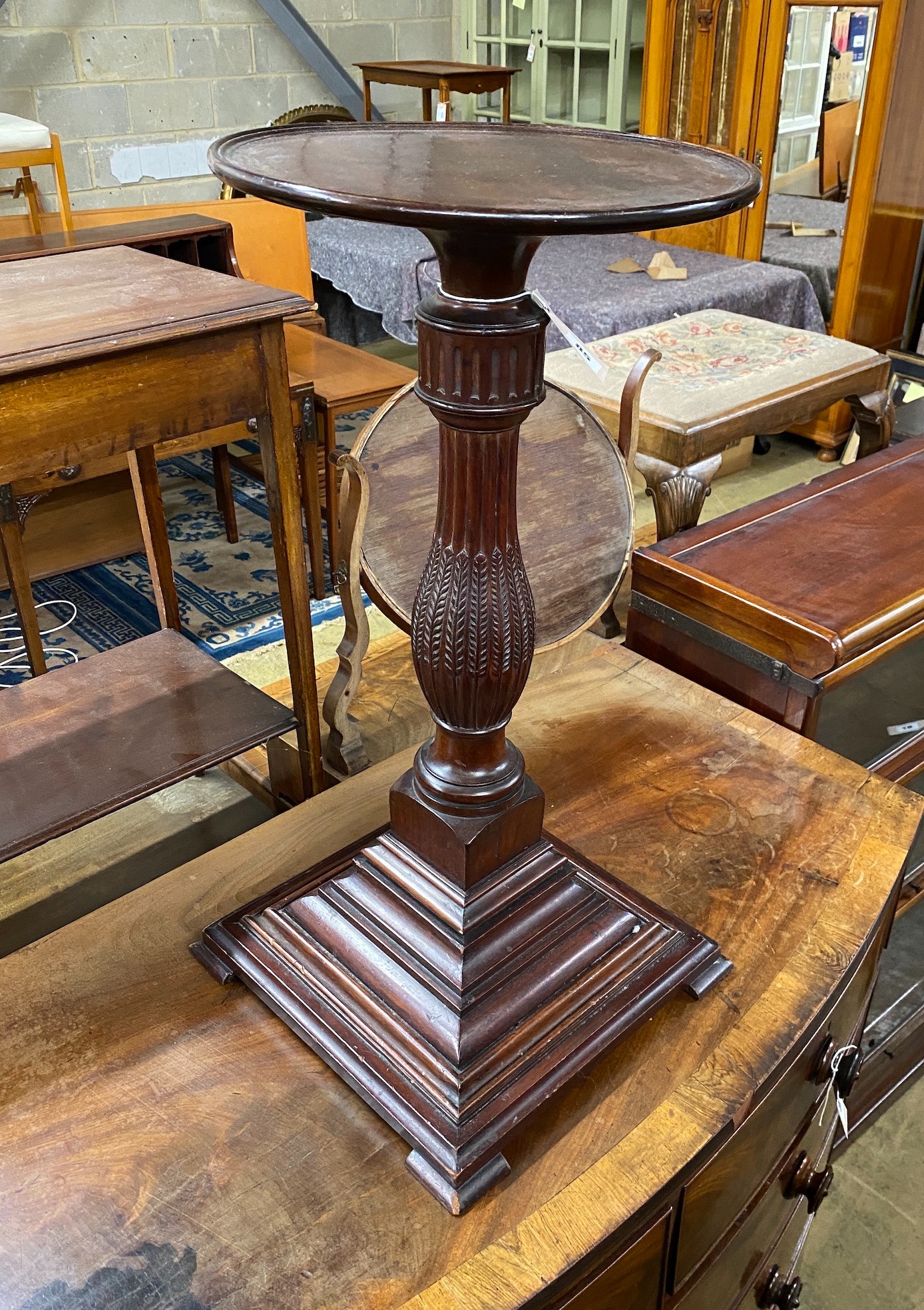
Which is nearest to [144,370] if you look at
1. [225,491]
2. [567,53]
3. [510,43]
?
[225,491]

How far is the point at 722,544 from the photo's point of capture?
1466 mm

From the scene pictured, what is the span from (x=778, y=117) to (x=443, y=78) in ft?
4.51

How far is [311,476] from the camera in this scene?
2543 millimetres

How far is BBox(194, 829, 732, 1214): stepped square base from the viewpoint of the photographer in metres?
0.77

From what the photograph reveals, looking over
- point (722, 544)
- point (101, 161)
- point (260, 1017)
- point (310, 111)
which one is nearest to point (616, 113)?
point (310, 111)

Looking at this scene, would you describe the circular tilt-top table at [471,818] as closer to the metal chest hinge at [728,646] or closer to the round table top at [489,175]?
the round table top at [489,175]

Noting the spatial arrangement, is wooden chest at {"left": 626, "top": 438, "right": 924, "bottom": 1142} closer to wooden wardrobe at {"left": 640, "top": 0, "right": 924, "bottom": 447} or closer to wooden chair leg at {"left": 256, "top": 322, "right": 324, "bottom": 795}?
wooden chair leg at {"left": 256, "top": 322, "right": 324, "bottom": 795}

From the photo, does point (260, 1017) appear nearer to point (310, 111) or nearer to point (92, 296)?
point (92, 296)

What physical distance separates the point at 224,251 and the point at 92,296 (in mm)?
1687

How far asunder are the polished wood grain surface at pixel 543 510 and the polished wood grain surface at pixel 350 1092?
294mm

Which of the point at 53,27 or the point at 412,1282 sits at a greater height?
the point at 53,27

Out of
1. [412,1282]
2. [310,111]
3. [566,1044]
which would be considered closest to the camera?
[412,1282]

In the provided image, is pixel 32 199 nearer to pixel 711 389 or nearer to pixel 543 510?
pixel 711 389

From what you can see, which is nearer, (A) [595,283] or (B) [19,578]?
(B) [19,578]
